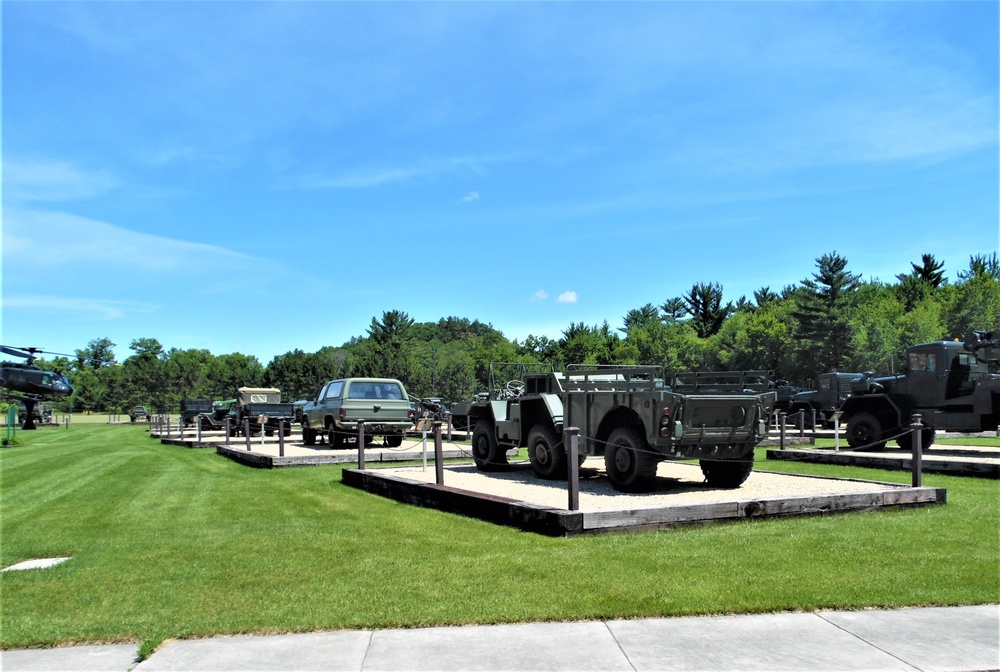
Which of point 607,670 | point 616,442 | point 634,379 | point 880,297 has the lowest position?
point 607,670

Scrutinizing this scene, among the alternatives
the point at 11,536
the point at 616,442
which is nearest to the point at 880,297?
the point at 616,442

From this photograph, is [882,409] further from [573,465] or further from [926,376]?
[573,465]

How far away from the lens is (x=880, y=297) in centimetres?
7819

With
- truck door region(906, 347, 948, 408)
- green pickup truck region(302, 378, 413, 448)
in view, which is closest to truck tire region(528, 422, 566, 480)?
green pickup truck region(302, 378, 413, 448)

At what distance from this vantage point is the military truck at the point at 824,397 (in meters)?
30.2

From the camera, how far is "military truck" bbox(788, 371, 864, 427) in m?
30.2

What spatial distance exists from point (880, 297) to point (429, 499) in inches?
3054

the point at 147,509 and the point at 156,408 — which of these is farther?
the point at 156,408

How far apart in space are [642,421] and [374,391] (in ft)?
39.3

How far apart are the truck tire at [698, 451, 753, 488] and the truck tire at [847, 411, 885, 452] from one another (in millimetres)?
8068

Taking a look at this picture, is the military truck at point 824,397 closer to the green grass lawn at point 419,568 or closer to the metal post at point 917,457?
the metal post at point 917,457

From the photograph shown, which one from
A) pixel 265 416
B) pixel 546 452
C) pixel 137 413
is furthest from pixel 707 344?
pixel 546 452

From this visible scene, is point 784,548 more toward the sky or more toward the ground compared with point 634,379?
more toward the ground

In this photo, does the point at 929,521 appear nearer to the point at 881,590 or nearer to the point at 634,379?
the point at 881,590
